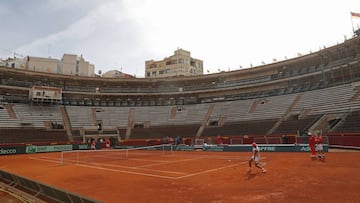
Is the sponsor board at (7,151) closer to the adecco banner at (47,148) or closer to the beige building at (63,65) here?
the adecco banner at (47,148)

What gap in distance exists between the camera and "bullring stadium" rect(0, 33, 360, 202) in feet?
118

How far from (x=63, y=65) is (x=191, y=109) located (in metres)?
39.2

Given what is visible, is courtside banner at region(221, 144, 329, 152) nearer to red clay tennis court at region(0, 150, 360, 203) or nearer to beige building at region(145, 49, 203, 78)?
red clay tennis court at region(0, 150, 360, 203)

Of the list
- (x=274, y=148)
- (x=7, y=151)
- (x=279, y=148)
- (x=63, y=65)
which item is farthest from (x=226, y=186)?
(x=63, y=65)

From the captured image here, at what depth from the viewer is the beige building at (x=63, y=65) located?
2486 inches

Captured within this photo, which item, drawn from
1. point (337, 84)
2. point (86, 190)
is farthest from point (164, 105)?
point (86, 190)

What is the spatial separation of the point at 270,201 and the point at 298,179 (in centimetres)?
437

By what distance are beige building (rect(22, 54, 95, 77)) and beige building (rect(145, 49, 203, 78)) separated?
764 inches

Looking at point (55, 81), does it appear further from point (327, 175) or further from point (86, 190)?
point (327, 175)

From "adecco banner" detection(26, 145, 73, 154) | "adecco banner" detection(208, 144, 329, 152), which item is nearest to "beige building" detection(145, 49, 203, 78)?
"adecco banner" detection(26, 145, 73, 154)

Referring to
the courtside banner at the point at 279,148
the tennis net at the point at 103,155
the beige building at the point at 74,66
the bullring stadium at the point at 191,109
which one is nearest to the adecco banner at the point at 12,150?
the bullring stadium at the point at 191,109

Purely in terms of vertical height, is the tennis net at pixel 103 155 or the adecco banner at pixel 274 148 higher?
the adecco banner at pixel 274 148

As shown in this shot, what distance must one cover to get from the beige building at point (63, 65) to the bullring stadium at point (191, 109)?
10.5m

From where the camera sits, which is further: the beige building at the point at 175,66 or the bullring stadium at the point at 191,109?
the beige building at the point at 175,66
